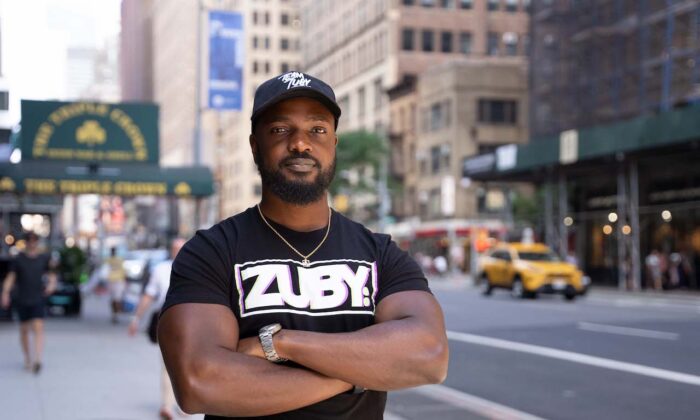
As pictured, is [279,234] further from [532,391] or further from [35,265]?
[35,265]

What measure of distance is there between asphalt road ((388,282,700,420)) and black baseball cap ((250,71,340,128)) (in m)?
7.43

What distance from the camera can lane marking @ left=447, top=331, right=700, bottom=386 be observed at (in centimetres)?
1260

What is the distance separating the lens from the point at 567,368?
13.8 meters

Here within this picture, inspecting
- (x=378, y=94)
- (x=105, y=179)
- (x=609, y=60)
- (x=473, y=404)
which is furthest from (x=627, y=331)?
(x=378, y=94)

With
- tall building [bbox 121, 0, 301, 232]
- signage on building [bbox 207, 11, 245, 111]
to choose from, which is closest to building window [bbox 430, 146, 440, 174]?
tall building [bbox 121, 0, 301, 232]

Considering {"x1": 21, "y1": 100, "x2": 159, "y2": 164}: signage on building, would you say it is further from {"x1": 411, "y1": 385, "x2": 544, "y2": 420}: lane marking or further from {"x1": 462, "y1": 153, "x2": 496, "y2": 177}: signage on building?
{"x1": 462, "y1": 153, "x2": 496, "y2": 177}: signage on building

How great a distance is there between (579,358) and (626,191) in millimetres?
28537

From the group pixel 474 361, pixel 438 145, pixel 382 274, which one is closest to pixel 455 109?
pixel 438 145

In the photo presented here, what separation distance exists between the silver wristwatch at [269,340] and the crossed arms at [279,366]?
0.7 inches

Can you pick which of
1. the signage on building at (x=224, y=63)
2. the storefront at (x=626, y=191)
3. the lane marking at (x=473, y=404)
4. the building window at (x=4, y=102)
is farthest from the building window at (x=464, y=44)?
the lane marking at (x=473, y=404)

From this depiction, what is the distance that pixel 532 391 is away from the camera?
11922 mm

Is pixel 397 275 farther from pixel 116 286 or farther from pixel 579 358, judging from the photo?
pixel 116 286

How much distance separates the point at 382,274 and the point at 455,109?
64945 millimetres

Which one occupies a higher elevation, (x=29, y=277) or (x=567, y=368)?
(x=29, y=277)
